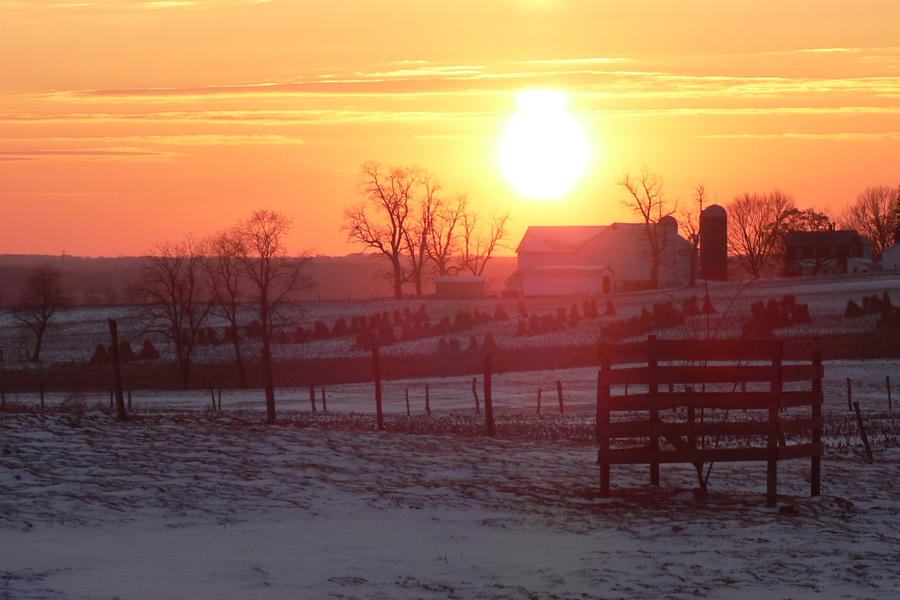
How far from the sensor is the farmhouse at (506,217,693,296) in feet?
354

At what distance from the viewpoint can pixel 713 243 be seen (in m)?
119

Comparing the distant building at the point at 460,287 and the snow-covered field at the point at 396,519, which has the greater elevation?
the distant building at the point at 460,287

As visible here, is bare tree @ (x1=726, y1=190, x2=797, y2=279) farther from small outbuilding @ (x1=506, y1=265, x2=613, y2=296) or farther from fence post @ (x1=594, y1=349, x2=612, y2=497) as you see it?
fence post @ (x1=594, y1=349, x2=612, y2=497)

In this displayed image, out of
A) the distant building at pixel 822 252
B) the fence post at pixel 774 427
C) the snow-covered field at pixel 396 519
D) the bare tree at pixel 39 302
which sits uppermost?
the distant building at pixel 822 252

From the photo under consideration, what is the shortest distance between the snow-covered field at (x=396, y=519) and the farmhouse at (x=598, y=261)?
87.5 meters

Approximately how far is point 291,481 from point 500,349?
43.4m

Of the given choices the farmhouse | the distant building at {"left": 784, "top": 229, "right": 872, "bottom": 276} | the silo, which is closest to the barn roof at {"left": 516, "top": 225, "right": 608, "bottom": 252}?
the farmhouse

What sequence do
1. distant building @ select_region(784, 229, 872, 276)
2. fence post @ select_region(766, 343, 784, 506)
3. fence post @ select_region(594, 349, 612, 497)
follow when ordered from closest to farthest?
Answer: fence post @ select_region(766, 343, 784, 506) → fence post @ select_region(594, 349, 612, 497) → distant building @ select_region(784, 229, 872, 276)

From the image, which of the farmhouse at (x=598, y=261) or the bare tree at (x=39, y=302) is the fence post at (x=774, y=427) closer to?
the bare tree at (x=39, y=302)

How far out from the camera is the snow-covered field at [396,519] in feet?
32.3

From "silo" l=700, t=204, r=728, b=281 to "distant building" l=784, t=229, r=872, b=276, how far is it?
63.2 feet

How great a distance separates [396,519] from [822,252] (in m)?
132

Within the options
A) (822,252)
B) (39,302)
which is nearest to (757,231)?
(822,252)

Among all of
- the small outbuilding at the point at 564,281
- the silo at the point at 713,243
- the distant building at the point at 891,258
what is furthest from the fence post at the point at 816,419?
the distant building at the point at 891,258
